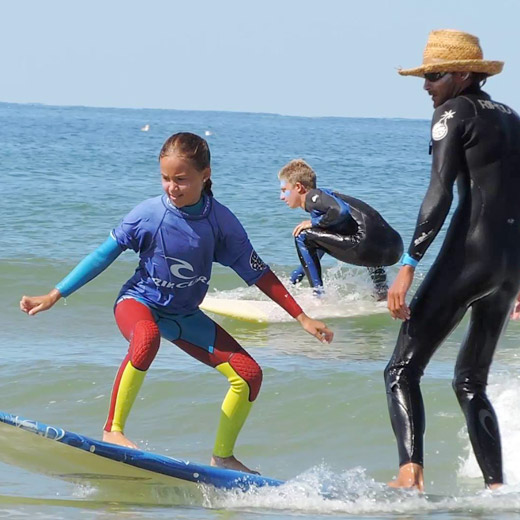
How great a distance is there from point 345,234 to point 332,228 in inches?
5.3

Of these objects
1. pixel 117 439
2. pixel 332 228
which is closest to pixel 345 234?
pixel 332 228

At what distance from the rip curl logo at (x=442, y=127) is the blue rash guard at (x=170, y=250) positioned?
1.00 metres

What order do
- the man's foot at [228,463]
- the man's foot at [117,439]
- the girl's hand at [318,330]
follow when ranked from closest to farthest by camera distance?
1. the man's foot at [117,439]
2. the girl's hand at [318,330]
3. the man's foot at [228,463]

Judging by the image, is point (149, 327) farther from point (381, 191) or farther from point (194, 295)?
point (381, 191)

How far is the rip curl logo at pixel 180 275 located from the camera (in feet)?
16.6

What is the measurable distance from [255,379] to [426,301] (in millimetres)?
847

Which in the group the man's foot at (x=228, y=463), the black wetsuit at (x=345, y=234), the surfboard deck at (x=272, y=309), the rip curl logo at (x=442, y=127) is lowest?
the surfboard deck at (x=272, y=309)

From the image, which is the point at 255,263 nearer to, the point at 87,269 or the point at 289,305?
the point at 289,305

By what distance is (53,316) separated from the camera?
1083 centimetres

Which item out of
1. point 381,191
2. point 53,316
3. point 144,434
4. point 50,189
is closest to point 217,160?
point 381,191

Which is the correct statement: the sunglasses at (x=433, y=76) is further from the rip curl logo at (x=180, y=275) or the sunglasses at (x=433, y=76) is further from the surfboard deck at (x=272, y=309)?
the surfboard deck at (x=272, y=309)

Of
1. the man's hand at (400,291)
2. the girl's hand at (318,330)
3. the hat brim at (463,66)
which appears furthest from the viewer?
the girl's hand at (318,330)

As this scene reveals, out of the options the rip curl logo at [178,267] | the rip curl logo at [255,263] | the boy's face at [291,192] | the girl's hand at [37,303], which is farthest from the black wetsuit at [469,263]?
the boy's face at [291,192]

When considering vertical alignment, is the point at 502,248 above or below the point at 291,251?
above
